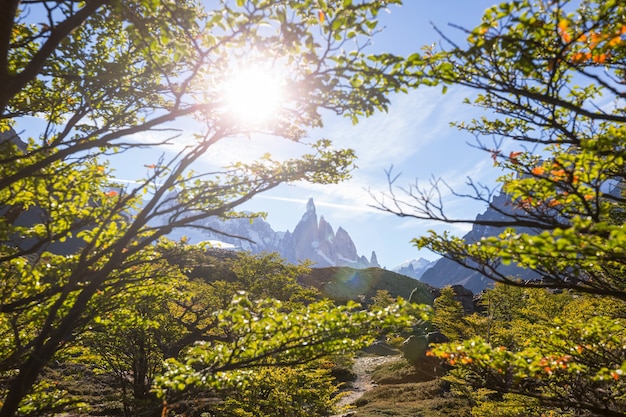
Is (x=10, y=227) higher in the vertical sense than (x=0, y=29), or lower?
lower

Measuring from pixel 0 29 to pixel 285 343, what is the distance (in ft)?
15.6

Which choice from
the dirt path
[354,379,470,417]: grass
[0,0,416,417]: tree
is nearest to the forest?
[0,0,416,417]: tree

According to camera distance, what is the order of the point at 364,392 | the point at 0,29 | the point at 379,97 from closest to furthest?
the point at 0,29
the point at 379,97
the point at 364,392

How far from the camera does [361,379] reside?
100ft

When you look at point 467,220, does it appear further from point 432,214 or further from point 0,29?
point 0,29

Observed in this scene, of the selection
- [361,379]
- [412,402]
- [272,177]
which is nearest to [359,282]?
[361,379]

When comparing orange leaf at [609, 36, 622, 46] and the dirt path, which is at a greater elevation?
orange leaf at [609, 36, 622, 46]

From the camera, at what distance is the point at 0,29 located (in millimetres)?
3244

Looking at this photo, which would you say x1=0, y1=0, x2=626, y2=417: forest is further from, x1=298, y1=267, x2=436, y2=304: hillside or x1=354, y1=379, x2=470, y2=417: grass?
x1=298, y1=267, x2=436, y2=304: hillside

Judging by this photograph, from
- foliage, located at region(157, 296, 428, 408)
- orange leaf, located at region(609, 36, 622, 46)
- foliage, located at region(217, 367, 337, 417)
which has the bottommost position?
foliage, located at region(217, 367, 337, 417)

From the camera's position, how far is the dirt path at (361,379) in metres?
24.6

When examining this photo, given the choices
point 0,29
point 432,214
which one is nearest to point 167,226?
point 0,29

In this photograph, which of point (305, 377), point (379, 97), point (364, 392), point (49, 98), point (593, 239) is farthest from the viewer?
point (364, 392)

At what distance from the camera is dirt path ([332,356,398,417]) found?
24572mm
